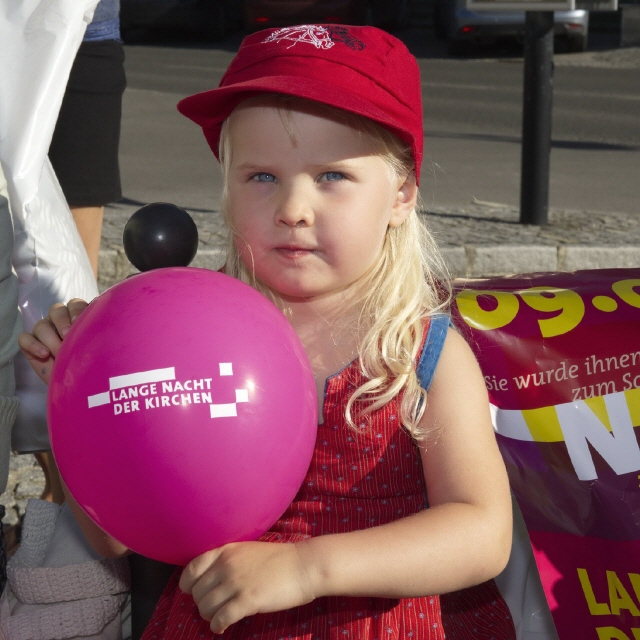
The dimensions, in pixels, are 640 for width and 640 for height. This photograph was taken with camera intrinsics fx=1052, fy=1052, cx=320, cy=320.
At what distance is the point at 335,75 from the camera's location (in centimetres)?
180

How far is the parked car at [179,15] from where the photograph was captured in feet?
59.2

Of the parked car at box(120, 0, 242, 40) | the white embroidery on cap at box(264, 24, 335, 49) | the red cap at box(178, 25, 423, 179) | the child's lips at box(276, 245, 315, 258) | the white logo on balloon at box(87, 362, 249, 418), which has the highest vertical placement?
the white embroidery on cap at box(264, 24, 335, 49)

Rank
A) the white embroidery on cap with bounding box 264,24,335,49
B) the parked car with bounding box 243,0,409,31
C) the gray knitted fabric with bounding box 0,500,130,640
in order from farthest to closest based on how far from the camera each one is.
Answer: the parked car with bounding box 243,0,409,31
the gray knitted fabric with bounding box 0,500,130,640
the white embroidery on cap with bounding box 264,24,335,49

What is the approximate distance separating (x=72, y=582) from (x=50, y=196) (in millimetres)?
1019

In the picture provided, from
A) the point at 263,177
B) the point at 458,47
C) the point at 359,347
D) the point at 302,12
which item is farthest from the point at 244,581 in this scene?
the point at 458,47

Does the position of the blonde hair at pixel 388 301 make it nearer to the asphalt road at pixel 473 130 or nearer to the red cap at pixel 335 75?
the red cap at pixel 335 75

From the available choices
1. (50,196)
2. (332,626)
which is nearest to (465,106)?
(50,196)

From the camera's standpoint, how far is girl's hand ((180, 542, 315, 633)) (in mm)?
1530

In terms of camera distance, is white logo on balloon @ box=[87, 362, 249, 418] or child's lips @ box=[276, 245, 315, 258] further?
child's lips @ box=[276, 245, 315, 258]

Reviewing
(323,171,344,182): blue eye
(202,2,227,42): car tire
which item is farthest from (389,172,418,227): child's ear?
(202,2,227,42): car tire

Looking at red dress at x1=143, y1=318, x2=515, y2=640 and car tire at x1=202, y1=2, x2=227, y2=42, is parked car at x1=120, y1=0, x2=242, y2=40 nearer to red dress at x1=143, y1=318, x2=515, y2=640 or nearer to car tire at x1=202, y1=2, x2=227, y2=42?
car tire at x1=202, y1=2, x2=227, y2=42

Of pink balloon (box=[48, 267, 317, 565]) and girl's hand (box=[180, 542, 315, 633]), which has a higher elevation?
pink balloon (box=[48, 267, 317, 565])

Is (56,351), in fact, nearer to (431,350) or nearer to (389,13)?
(431,350)

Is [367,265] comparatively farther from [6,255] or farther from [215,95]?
[6,255]
